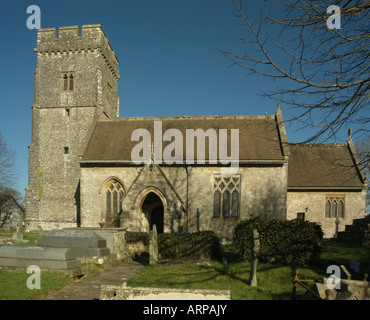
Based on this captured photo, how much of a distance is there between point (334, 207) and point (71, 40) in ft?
80.5

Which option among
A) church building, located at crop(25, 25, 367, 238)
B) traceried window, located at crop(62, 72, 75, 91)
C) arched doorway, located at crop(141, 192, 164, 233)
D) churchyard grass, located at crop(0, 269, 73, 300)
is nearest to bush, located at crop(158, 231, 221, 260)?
church building, located at crop(25, 25, 367, 238)

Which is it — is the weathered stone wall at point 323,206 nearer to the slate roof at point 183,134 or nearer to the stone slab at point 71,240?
the slate roof at point 183,134

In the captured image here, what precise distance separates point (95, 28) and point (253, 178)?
712 inches

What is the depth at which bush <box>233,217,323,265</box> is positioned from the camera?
11492 mm

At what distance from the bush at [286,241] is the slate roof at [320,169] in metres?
9.78

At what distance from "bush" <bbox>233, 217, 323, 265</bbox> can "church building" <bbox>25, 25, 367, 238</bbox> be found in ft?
18.0

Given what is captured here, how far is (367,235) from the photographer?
15.6 m

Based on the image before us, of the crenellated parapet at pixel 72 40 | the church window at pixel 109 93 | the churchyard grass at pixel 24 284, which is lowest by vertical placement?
the churchyard grass at pixel 24 284

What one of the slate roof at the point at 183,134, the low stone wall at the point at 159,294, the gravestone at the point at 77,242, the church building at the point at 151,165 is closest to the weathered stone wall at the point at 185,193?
the church building at the point at 151,165

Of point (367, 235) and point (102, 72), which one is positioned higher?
point (102, 72)

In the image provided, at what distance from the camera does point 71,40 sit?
26312 mm

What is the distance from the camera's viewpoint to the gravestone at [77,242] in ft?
39.4
